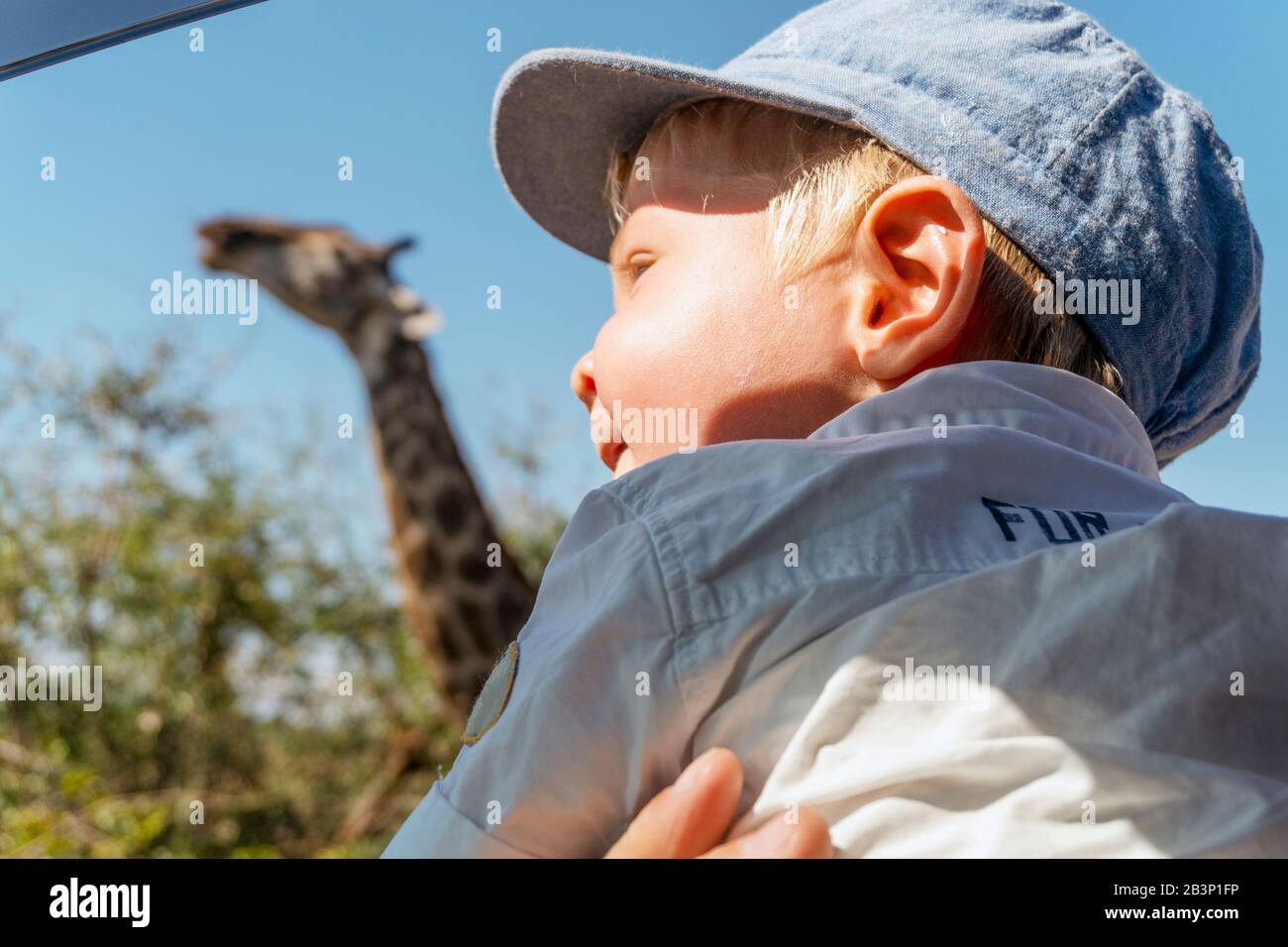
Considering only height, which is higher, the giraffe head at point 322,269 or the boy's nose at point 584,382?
the giraffe head at point 322,269

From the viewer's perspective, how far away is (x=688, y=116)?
130 cm

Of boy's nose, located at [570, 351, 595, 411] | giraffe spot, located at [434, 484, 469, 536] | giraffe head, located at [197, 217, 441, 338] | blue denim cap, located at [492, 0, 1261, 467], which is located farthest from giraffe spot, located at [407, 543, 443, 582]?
blue denim cap, located at [492, 0, 1261, 467]

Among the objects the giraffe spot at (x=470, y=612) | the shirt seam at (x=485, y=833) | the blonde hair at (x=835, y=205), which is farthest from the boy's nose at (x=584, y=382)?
the giraffe spot at (x=470, y=612)

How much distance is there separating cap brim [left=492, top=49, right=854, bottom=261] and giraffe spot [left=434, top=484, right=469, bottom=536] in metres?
3.29

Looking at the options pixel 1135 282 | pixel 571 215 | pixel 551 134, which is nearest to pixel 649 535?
pixel 1135 282

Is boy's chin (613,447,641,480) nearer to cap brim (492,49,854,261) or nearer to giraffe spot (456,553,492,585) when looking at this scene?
cap brim (492,49,854,261)

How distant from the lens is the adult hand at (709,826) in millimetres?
627

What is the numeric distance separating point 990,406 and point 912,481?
0.61ft

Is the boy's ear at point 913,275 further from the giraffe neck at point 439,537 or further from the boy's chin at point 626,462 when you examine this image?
the giraffe neck at point 439,537

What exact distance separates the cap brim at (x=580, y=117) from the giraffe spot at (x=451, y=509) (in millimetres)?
3290

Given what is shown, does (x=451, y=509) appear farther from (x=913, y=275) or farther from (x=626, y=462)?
(x=913, y=275)

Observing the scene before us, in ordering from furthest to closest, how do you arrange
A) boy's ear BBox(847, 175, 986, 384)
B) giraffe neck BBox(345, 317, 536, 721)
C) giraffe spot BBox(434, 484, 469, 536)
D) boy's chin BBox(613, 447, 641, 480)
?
1. giraffe spot BBox(434, 484, 469, 536)
2. giraffe neck BBox(345, 317, 536, 721)
3. boy's chin BBox(613, 447, 641, 480)
4. boy's ear BBox(847, 175, 986, 384)

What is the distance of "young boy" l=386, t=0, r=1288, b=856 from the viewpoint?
0.65 m

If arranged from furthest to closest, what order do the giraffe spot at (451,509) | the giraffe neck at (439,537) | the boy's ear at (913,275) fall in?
the giraffe spot at (451,509) → the giraffe neck at (439,537) → the boy's ear at (913,275)
